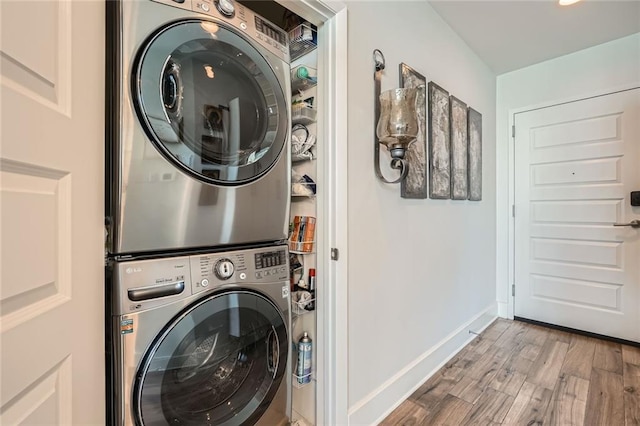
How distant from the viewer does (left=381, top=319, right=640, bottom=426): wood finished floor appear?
5.08 feet

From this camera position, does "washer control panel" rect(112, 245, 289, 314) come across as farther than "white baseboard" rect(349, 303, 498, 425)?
No

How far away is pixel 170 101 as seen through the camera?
870mm

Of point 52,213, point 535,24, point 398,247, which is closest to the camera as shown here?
point 52,213

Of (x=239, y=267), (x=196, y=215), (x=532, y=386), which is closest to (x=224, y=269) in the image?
(x=239, y=267)

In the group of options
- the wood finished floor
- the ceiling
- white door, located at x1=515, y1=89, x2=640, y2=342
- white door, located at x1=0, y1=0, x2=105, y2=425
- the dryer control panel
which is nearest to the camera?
white door, located at x1=0, y1=0, x2=105, y2=425

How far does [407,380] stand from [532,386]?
80 centimetres

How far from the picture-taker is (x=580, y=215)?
8.47ft

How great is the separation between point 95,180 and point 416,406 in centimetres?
186

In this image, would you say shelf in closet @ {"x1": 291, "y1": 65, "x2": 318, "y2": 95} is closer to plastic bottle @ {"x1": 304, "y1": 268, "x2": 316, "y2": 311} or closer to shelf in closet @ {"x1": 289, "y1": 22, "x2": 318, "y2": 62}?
shelf in closet @ {"x1": 289, "y1": 22, "x2": 318, "y2": 62}

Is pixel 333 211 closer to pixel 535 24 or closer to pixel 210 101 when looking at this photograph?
pixel 210 101

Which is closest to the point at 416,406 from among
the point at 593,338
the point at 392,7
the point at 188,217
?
the point at 188,217

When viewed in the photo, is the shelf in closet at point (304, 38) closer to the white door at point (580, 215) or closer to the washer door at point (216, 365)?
the washer door at point (216, 365)

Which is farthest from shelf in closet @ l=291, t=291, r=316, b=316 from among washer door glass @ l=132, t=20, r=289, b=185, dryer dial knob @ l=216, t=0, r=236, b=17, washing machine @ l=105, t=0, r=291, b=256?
dryer dial knob @ l=216, t=0, r=236, b=17

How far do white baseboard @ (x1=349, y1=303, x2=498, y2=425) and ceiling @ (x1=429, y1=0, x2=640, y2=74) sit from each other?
2.31 m
